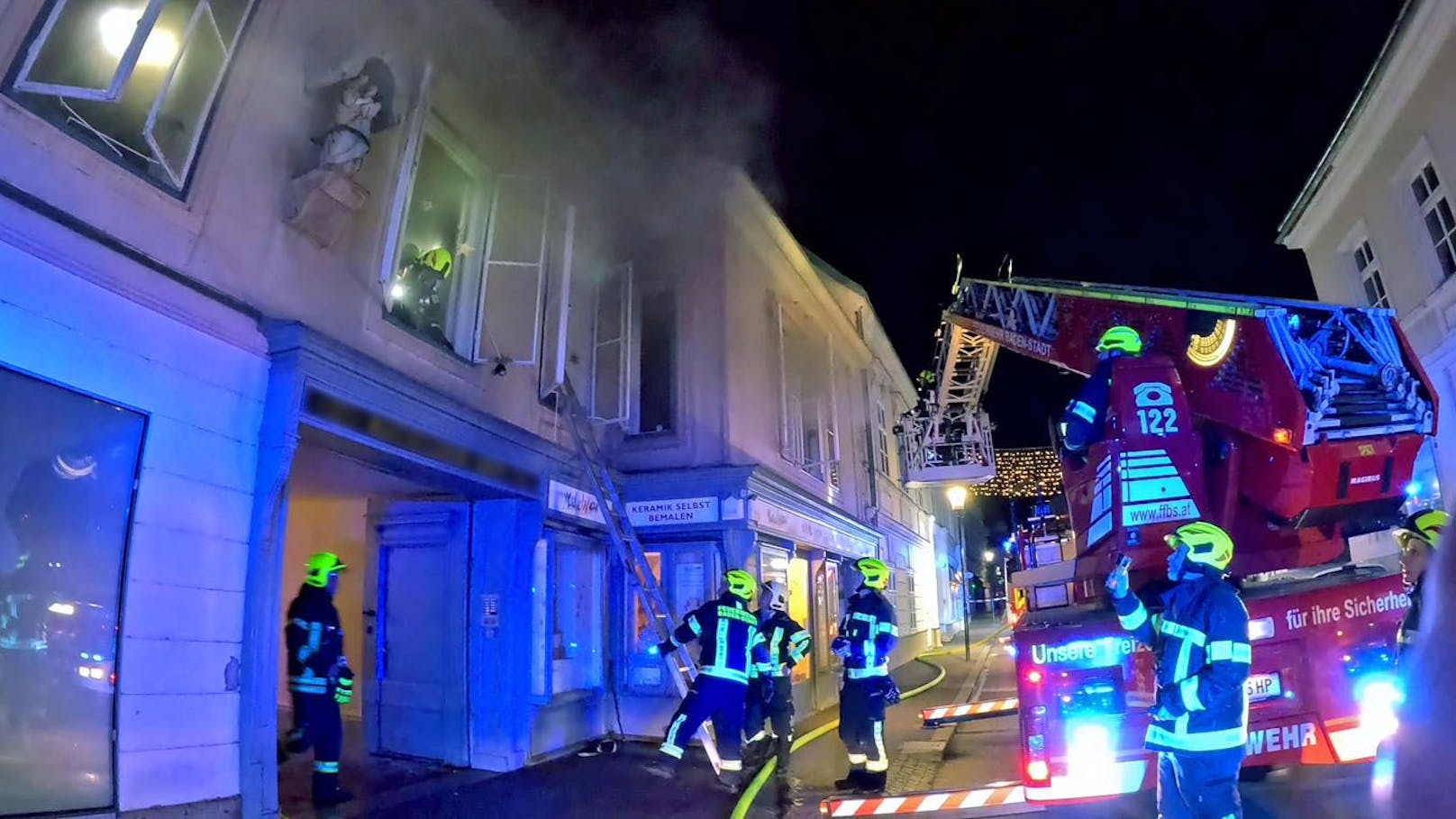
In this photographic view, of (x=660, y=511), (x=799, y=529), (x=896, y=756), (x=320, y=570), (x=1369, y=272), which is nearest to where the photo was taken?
(x=320, y=570)

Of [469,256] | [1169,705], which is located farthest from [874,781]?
[469,256]

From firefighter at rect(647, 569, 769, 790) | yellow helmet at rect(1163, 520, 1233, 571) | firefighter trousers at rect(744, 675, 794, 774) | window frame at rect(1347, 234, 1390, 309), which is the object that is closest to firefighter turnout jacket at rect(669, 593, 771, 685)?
firefighter at rect(647, 569, 769, 790)

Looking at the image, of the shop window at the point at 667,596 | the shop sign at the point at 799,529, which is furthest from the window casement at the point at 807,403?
the shop window at the point at 667,596

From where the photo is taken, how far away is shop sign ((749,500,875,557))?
9275 millimetres

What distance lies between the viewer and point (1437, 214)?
10.6 meters

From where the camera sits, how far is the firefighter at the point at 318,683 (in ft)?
19.4

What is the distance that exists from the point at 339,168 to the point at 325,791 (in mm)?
4313

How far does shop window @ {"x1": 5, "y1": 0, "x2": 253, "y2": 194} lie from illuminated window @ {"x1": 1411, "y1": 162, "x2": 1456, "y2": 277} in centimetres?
1295

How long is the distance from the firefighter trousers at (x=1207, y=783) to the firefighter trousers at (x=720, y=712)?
11.4ft

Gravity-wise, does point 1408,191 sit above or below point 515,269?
above

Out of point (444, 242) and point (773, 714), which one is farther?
point (444, 242)

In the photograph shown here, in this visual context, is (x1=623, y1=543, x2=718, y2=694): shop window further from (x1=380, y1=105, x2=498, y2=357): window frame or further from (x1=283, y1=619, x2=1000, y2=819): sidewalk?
(x1=380, y1=105, x2=498, y2=357): window frame

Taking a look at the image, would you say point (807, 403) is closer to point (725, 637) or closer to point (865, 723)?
point (725, 637)

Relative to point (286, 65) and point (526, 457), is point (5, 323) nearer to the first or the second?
point (286, 65)
